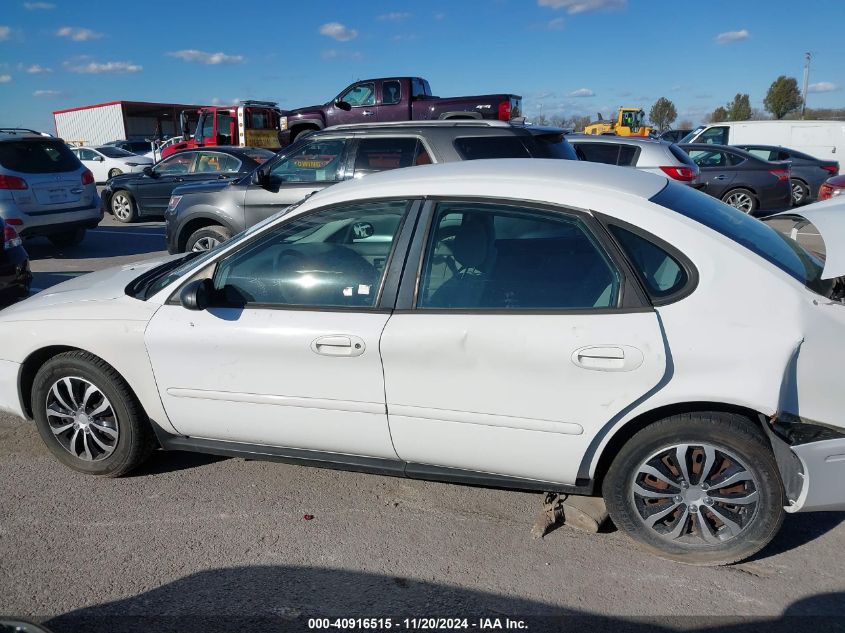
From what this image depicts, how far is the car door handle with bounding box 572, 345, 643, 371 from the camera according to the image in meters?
2.78

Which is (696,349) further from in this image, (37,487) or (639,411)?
(37,487)

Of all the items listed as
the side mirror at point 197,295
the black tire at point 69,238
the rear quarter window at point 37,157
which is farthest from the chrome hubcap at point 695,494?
the black tire at point 69,238

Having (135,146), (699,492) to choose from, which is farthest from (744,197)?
(135,146)

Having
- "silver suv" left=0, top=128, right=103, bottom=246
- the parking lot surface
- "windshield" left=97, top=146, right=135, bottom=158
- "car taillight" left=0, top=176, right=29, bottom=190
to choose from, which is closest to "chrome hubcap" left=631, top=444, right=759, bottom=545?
the parking lot surface

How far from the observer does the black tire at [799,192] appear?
15672mm

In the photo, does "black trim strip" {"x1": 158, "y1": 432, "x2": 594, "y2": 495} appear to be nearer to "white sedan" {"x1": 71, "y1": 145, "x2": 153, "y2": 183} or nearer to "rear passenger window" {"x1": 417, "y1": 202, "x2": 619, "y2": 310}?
"rear passenger window" {"x1": 417, "y1": 202, "x2": 619, "y2": 310}

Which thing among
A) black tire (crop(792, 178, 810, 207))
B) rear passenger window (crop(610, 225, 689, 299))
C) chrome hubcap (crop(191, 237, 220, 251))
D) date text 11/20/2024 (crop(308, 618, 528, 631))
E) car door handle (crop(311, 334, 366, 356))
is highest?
rear passenger window (crop(610, 225, 689, 299))

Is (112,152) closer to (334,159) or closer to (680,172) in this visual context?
(334,159)

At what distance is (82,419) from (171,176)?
34.5 ft

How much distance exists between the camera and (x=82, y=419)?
3785mm

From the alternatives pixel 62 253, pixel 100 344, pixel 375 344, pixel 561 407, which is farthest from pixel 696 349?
pixel 62 253

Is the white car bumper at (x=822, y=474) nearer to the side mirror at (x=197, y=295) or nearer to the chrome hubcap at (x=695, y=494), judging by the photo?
the chrome hubcap at (x=695, y=494)

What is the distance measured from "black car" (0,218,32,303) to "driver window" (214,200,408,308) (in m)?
4.23

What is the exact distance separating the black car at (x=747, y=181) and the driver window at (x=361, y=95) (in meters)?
7.32
